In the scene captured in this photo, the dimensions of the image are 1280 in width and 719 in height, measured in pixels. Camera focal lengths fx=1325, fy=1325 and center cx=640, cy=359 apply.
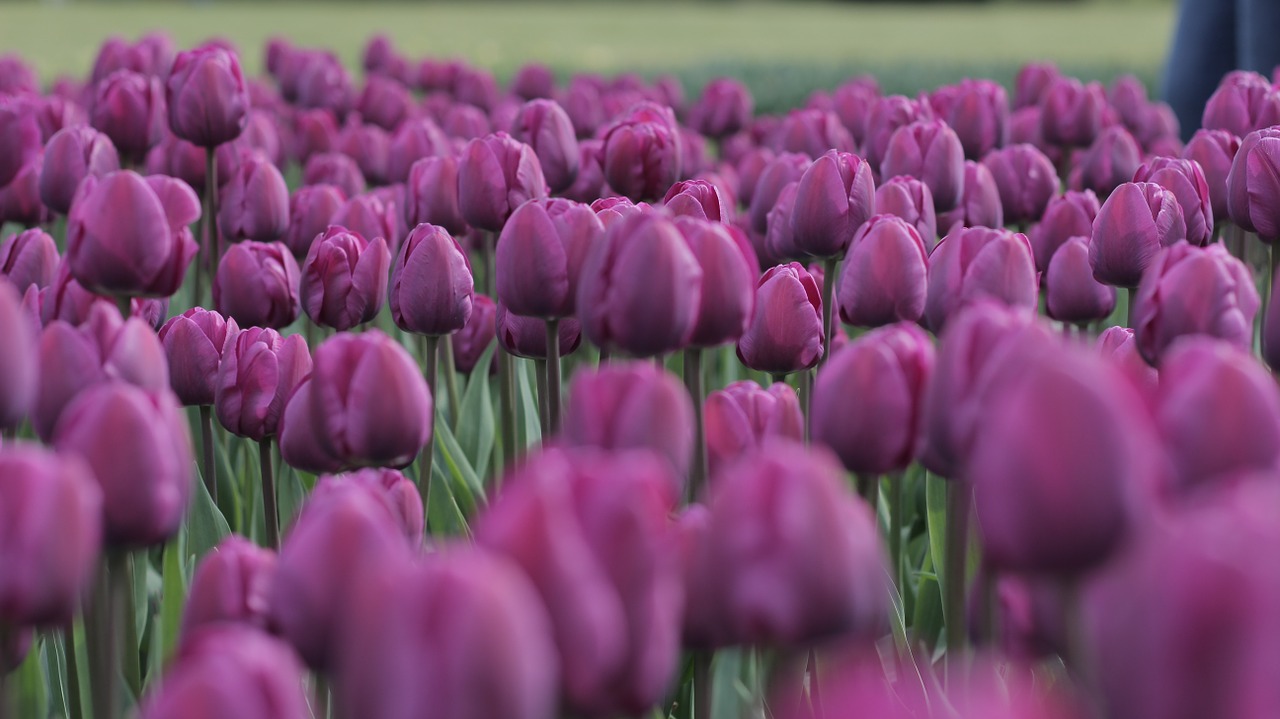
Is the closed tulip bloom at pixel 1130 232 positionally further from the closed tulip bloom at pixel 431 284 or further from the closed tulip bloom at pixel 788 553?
the closed tulip bloom at pixel 788 553

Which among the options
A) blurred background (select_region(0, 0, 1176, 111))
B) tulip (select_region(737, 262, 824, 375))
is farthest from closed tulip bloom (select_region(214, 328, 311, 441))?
blurred background (select_region(0, 0, 1176, 111))

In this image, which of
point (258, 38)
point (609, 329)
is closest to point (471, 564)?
point (609, 329)

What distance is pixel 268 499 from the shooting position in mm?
1618

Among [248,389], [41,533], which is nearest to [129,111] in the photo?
[248,389]

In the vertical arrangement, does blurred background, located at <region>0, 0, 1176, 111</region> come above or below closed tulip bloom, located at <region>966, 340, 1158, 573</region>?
below

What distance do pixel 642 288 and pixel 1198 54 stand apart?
399 cm

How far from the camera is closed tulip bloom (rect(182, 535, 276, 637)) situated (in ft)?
3.26

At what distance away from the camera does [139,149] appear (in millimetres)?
2891

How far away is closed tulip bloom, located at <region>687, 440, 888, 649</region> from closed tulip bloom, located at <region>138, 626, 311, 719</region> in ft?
0.88

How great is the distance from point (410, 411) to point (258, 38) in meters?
21.8

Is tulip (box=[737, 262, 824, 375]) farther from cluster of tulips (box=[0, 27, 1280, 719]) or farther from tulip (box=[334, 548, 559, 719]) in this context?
tulip (box=[334, 548, 559, 719])

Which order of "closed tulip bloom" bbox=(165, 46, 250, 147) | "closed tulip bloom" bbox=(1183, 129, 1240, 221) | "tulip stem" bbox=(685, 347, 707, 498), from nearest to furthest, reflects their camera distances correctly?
1. "tulip stem" bbox=(685, 347, 707, 498)
2. "closed tulip bloom" bbox=(1183, 129, 1240, 221)
3. "closed tulip bloom" bbox=(165, 46, 250, 147)

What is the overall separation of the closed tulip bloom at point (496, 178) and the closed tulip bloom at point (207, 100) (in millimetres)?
733

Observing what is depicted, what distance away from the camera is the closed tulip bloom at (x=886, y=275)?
159cm
